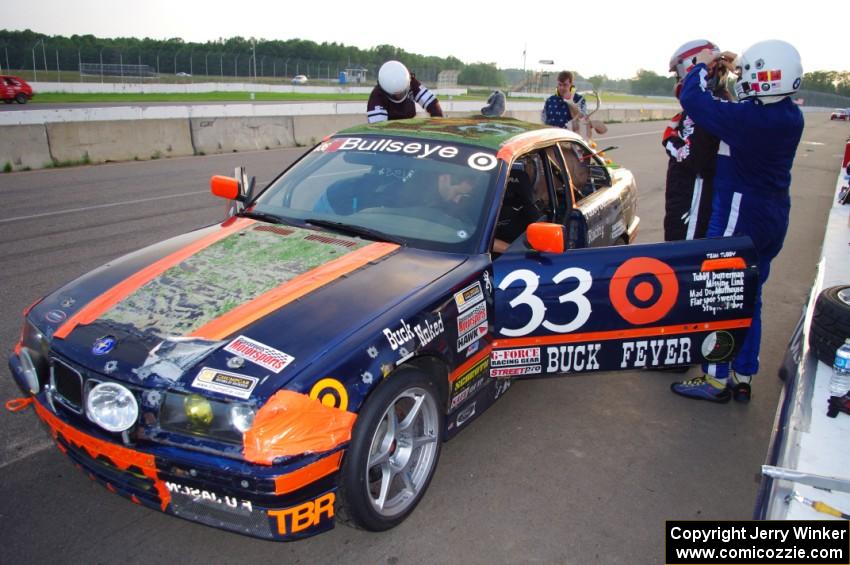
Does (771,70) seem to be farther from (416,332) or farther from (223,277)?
(223,277)

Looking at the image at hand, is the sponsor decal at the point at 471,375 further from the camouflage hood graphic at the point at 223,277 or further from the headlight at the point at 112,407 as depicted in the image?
the headlight at the point at 112,407

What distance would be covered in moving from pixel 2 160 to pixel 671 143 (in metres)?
10.6

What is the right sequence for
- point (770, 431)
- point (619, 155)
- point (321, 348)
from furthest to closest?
point (619, 155) < point (770, 431) < point (321, 348)

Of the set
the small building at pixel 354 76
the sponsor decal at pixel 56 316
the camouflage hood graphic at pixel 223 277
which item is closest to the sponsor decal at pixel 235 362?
the camouflage hood graphic at pixel 223 277

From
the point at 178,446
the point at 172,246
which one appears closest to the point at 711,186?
the point at 172,246

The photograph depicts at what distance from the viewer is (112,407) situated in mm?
2412

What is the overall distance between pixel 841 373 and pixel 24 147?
12023mm

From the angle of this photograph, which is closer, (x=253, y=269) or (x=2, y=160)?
(x=253, y=269)

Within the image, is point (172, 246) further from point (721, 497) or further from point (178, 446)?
point (721, 497)

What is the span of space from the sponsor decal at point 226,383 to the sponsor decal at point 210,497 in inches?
14.3

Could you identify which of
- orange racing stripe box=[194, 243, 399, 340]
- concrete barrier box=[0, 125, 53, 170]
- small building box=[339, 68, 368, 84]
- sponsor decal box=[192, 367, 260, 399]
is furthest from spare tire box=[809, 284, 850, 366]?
small building box=[339, 68, 368, 84]

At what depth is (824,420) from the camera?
3160 mm

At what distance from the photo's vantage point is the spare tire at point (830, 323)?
138 inches

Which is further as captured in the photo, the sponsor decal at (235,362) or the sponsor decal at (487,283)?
the sponsor decal at (487,283)
